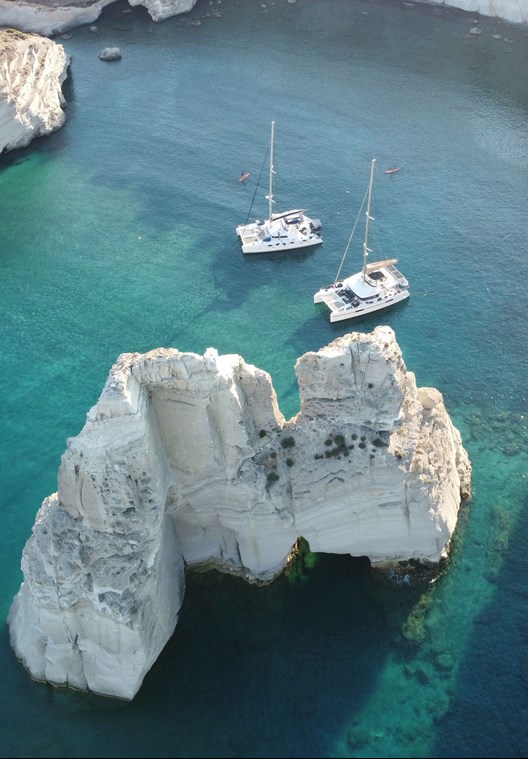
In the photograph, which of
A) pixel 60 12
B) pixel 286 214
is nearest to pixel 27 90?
pixel 60 12

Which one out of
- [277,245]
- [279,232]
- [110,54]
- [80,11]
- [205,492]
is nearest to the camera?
[205,492]

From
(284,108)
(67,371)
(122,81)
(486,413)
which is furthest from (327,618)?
(122,81)

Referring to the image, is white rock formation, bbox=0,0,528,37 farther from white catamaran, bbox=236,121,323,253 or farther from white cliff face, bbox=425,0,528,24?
white catamaran, bbox=236,121,323,253

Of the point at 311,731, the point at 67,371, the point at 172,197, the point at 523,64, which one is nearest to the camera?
the point at 311,731

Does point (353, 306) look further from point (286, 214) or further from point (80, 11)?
point (80, 11)

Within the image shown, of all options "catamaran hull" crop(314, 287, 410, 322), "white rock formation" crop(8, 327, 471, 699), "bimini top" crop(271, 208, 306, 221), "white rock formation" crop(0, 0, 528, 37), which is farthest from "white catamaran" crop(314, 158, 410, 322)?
"white rock formation" crop(0, 0, 528, 37)

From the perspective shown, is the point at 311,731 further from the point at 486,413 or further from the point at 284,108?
the point at 284,108

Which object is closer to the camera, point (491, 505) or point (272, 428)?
point (272, 428)
